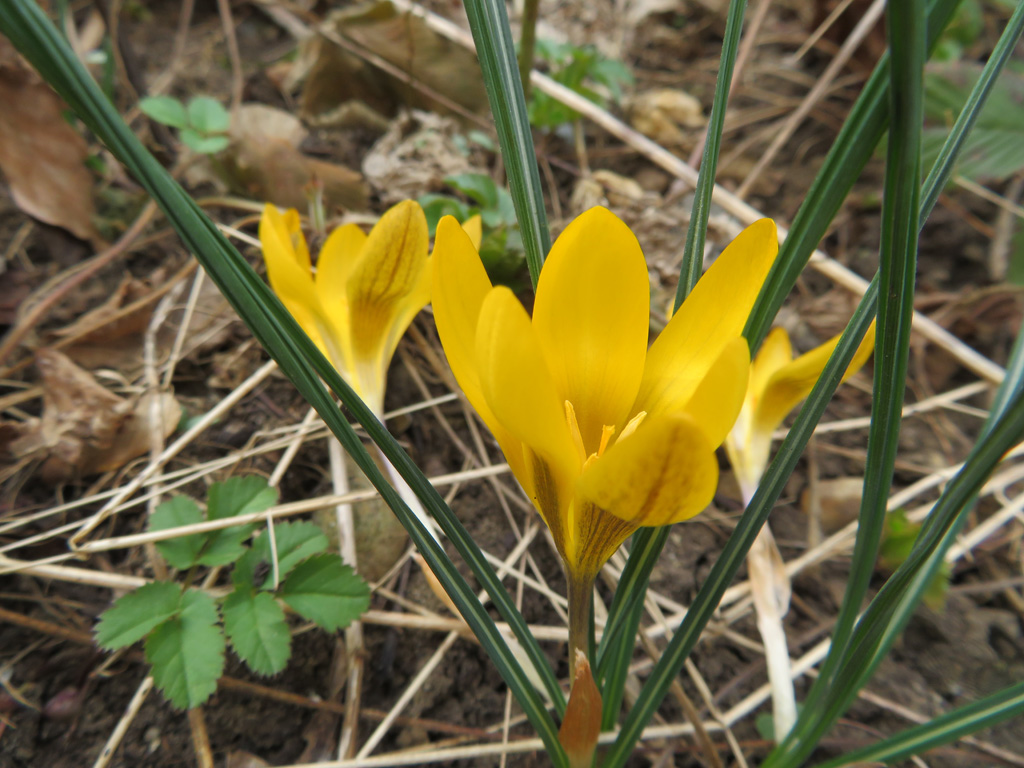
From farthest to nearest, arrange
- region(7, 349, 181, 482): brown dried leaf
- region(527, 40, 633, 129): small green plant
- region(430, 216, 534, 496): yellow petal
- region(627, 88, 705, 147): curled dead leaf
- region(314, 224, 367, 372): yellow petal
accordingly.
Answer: region(627, 88, 705, 147): curled dead leaf, region(527, 40, 633, 129): small green plant, region(7, 349, 181, 482): brown dried leaf, region(314, 224, 367, 372): yellow petal, region(430, 216, 534, 496): yellow petal

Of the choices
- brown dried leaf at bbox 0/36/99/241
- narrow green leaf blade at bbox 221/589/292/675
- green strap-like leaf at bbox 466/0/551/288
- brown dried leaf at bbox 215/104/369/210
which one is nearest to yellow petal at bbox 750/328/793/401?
green strap-like leaf at bbox 466/0/551/288

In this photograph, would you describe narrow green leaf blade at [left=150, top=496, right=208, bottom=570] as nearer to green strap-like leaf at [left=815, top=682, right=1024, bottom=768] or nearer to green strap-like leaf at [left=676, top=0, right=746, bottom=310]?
green strap-like leaf at [left=676, top=0, right=746, bottom=310]

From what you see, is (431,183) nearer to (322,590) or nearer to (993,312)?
(322,590)

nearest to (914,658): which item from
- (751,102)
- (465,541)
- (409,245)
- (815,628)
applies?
(815,628)

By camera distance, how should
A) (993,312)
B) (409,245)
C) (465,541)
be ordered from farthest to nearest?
(993,312)
(409,245)
(465,541)

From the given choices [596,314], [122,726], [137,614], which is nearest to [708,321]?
[596,314]

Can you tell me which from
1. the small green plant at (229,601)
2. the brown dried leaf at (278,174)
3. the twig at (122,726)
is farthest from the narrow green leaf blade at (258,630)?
the brown dried leaf at (278,174)
